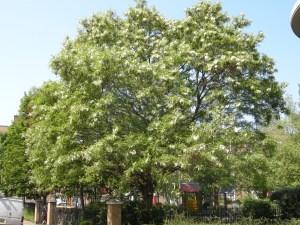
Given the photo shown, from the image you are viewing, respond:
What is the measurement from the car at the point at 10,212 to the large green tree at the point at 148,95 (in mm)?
3101

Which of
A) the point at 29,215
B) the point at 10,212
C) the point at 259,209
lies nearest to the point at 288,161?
the point at 259,209

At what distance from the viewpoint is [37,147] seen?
2350 cm

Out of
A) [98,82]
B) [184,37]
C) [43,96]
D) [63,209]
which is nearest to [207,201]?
[63,209]

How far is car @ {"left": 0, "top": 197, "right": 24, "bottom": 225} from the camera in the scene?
24.0 m

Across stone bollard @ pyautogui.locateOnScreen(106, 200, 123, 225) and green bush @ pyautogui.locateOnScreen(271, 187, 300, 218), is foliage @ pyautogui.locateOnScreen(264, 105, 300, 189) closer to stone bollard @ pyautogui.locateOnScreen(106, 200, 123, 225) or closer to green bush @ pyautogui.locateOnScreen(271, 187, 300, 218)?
green bush @ pyautogui.locateOnScreen(271, 187, 300, 218)

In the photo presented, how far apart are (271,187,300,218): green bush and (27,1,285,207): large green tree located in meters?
5.92

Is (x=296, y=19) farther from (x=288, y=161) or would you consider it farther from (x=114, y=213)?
(x=288, y=161)

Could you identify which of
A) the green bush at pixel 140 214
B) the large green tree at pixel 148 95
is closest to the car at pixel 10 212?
the large green tree at pixel 148 95

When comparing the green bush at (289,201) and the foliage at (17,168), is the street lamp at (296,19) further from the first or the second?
the foliage at (17,168)

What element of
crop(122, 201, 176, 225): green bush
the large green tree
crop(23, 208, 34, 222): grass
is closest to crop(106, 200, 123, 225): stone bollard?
the large green tree

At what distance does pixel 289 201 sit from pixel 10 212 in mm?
15428

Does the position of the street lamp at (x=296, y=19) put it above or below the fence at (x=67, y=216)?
above

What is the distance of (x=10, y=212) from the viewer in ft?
79.7

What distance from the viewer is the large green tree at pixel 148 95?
1911 centimetres
